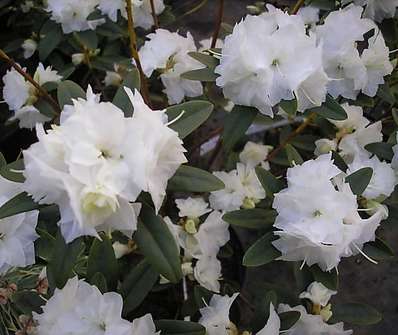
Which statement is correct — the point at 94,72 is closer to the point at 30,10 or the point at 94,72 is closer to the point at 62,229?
the point at 30,10

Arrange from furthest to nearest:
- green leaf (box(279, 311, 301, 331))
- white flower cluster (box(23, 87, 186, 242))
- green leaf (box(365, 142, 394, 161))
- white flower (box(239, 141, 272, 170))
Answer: white flower (box(239, 141, 272, 170))
green leaf (box(365, 142, 394, 161))
green leaf (box(279, 311, 301, 331))
white flower cluster (box(23, 87, 186, 242))

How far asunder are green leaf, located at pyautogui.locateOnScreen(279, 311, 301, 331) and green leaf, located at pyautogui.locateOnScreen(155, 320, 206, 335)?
0.17m

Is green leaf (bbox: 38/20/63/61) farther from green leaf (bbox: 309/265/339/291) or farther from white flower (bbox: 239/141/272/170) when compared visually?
green leaf (bbox: 309/265/339/291)

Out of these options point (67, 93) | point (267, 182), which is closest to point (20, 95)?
point (67, 93)

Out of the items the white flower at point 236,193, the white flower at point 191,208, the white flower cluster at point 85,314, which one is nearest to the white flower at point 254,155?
the white flower at point 236,193

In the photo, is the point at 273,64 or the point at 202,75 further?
the point at 202,75

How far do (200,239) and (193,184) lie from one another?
1.30 feet

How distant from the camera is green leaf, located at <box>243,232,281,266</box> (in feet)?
3.03

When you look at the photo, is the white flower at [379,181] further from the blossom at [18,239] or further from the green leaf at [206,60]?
the blossom at [18,239]

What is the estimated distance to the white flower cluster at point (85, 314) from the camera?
0.85 meters

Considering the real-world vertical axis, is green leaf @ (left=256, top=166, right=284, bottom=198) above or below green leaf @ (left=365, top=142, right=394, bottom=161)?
above

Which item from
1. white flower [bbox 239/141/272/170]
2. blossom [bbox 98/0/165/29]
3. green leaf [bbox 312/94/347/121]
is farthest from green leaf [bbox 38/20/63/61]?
green leaf [bbox 312/94/347/121]

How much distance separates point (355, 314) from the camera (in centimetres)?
112

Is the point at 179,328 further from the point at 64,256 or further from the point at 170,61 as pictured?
the point at 170,61
